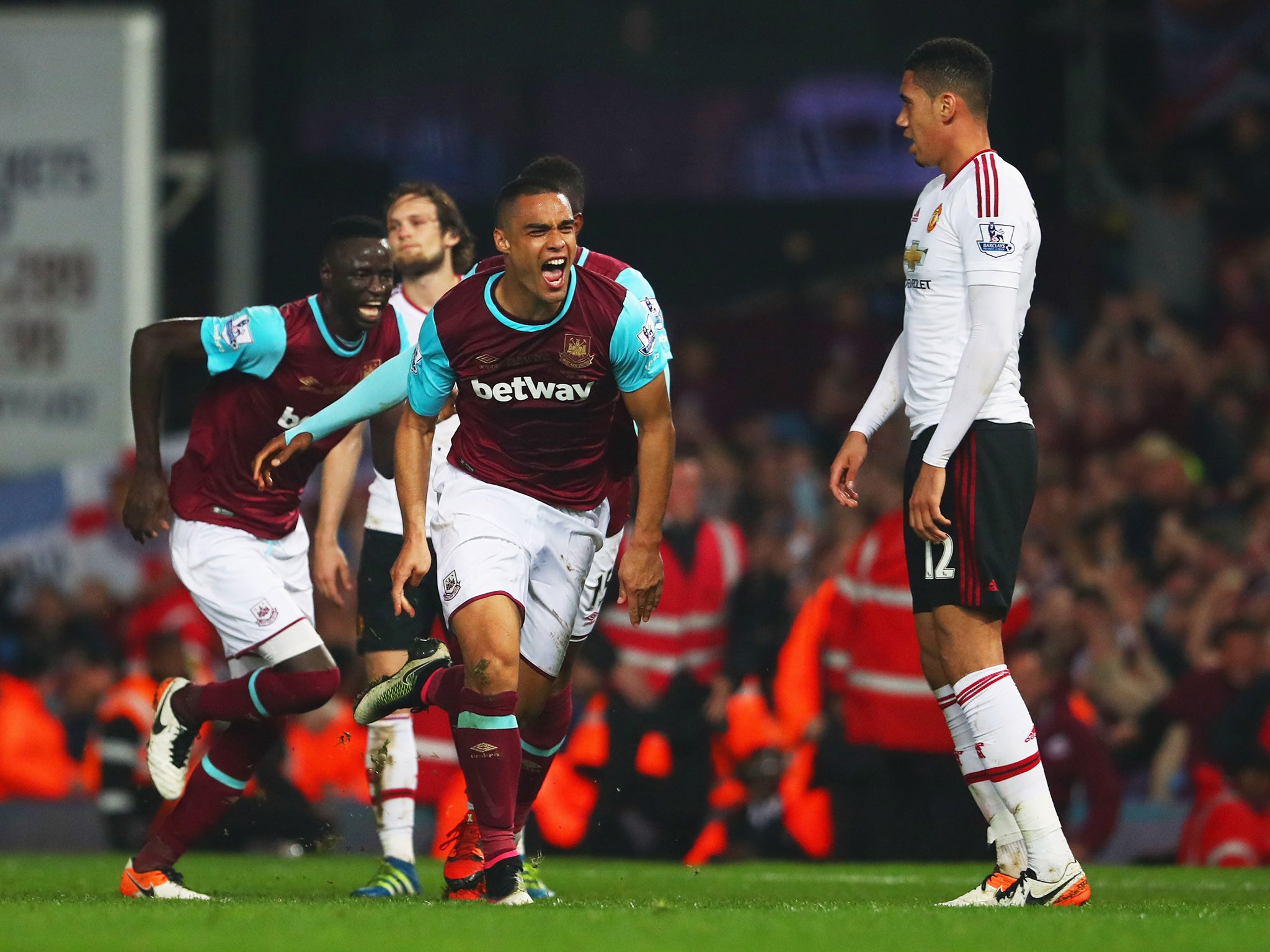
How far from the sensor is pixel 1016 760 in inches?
256

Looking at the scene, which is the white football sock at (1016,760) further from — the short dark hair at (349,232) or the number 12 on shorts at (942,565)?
the short dark hair at (349,232)

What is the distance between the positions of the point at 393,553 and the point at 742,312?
31.5 ft

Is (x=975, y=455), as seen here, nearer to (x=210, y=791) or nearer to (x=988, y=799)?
(x=988, y=799)

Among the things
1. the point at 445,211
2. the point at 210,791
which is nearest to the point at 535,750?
the point at 210,791

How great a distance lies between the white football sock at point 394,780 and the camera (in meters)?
7.98

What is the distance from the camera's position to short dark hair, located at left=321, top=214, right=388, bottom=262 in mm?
7500

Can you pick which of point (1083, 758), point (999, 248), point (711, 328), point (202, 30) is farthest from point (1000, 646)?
point (202, 30)

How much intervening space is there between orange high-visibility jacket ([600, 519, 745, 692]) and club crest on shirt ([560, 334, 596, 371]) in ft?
15.9

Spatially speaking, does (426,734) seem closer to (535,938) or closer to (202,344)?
(202,344)

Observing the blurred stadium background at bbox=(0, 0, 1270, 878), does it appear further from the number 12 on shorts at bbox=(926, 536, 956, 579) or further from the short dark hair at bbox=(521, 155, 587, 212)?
the short dark hair at bbox=(521, 155, 587, 212)

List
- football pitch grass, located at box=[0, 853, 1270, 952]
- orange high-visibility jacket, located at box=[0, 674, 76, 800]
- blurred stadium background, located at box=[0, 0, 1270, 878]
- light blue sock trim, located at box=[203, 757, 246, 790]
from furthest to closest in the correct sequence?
orange high-visibility jacket, located at box=[0, 674, 76, 800] → blurred stadium background, located at box=[0, 0, 1270, 878] → light blue sock trim, located at box=[203, 757, 246, 790] → football pitch grass, located at box=[0, 853, 1270, 952]

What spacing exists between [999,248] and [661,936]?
2.48m

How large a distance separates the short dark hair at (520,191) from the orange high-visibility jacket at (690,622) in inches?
194

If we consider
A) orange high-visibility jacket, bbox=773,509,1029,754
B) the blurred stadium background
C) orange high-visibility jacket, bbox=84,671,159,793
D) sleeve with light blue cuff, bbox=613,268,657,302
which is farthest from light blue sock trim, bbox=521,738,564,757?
orange high-visibility jacket, bbox=84,671,159,793
